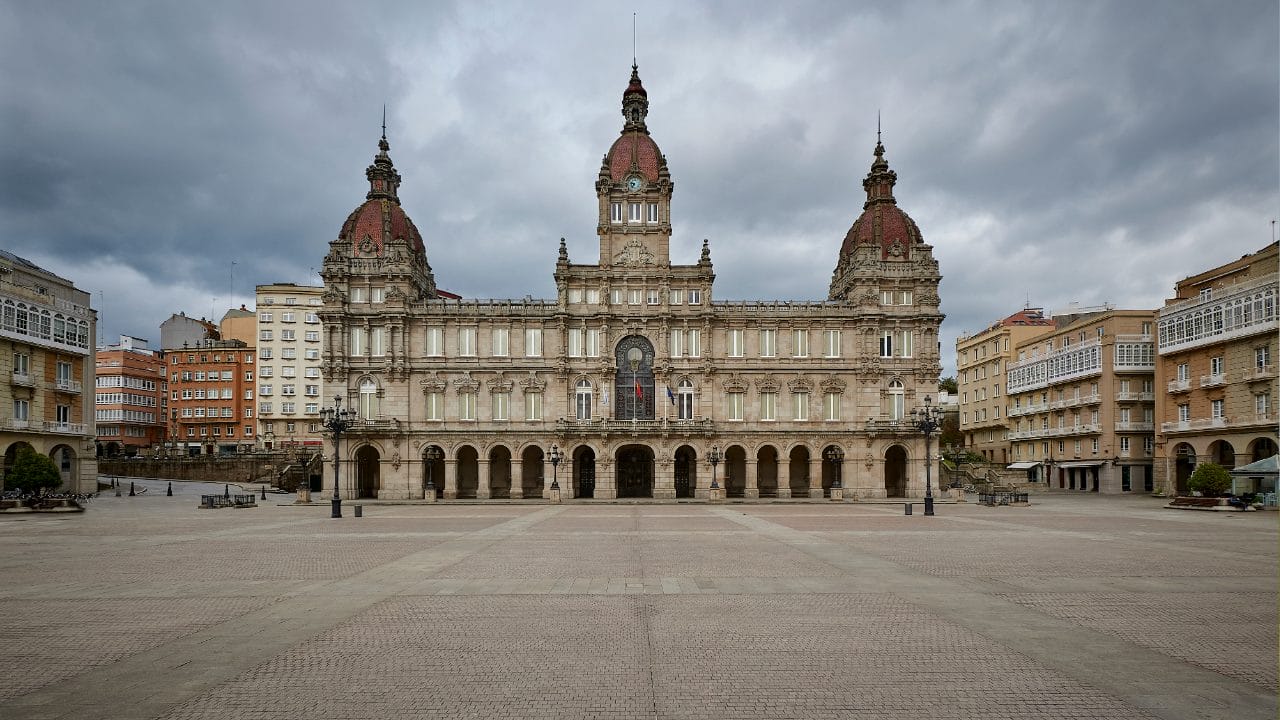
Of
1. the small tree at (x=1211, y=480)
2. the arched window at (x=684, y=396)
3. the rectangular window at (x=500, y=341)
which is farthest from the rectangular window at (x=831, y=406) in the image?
the rectangular window at (x=500, y=341)

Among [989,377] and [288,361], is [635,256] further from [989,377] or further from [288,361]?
[288,361]

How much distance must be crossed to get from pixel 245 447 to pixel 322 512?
55131mm

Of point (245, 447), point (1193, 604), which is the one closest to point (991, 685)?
point (1193, 604)

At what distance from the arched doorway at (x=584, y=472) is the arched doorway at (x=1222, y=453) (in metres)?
44.8

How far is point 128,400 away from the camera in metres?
104

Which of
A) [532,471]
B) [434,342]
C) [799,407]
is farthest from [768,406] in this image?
[434,342]

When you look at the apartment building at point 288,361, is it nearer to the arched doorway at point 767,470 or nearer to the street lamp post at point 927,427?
the arched doorway at point 767,470

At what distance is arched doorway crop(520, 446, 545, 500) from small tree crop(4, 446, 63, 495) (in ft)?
97.7

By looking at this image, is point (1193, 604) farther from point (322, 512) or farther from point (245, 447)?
point (245, 447)

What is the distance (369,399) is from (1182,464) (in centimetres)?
6343

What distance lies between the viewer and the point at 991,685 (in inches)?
405

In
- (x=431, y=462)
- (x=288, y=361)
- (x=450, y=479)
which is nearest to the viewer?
(x=450, y=479)

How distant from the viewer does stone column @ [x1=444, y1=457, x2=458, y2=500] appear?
59.4 m

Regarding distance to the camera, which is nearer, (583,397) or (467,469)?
(583,397)
